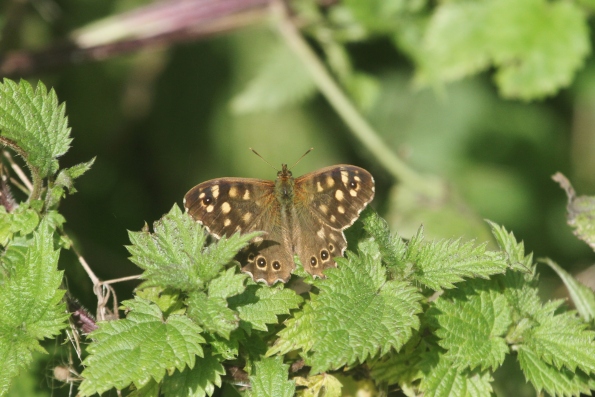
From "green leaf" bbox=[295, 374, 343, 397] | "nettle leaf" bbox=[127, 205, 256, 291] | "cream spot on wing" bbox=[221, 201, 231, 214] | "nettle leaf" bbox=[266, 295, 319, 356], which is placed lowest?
"green leaf" bbox=[295, 374, 343, 397]

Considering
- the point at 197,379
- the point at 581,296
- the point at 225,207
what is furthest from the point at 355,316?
the point at 581,296

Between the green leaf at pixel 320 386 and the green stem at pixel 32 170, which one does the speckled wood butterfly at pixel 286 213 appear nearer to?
the green leaf at pixel 320 386

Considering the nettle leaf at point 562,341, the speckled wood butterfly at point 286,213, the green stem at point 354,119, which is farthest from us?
the green stem at point 354,119

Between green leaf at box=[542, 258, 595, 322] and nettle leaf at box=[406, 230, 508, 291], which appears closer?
nettle leaf at box=[406, 230, 508, 291]

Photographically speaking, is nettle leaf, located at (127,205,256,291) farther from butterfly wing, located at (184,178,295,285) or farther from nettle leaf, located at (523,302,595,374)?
nettle leaf, located at (523,302,595,374)

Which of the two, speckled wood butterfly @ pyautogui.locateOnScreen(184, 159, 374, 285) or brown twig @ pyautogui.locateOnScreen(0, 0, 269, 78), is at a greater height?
brown twig @ pyautogui.locateOnScreen(0, 0, 269, 78)

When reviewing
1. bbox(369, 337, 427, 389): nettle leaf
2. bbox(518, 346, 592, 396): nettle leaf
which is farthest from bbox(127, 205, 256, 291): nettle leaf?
bbox(518, 346, 592, 396): nettle leaf

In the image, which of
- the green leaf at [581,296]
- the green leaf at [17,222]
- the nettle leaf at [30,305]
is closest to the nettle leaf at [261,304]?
the nettle leaf at [30,305]
